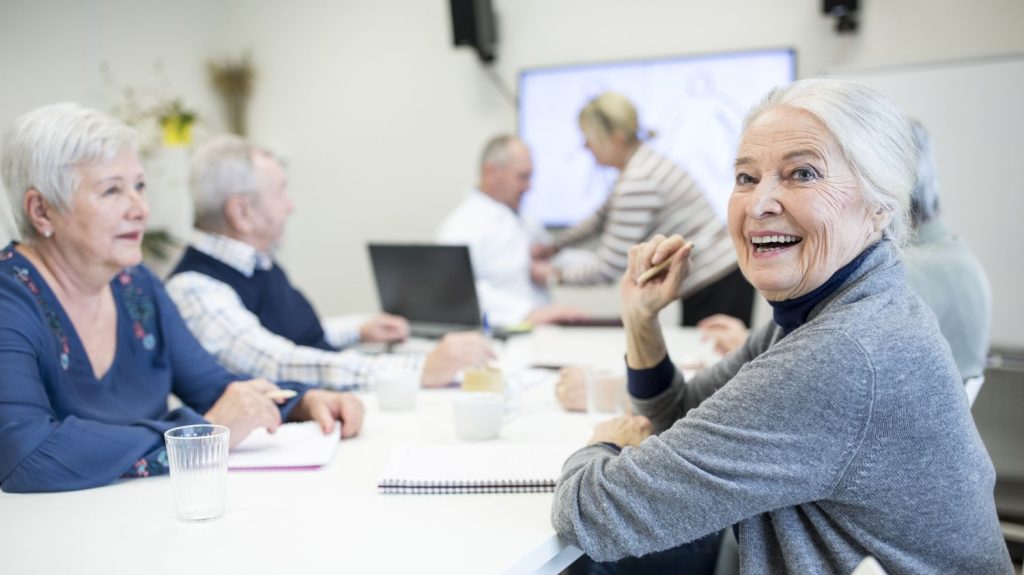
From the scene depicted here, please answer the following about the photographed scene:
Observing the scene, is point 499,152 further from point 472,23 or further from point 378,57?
point 378,57

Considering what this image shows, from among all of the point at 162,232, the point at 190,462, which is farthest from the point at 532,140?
the point at 190,462

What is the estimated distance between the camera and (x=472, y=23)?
14.7ft

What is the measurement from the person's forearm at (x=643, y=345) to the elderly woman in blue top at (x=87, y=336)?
0.54 meters

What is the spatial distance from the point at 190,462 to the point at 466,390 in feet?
2.47

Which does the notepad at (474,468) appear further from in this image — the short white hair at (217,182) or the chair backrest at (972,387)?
the short white hair at (217,182)

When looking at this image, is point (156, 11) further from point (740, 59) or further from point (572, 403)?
point (572, 403)

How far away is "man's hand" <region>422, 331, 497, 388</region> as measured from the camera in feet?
6.99

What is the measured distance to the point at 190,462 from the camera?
1228mm

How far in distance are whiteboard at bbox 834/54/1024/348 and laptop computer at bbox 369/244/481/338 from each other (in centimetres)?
192

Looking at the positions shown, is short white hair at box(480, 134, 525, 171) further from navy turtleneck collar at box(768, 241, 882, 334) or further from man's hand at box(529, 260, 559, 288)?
navy turtleneck collar at box(768, 241, 882, 334)

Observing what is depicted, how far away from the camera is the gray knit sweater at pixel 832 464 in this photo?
1022 millimetres

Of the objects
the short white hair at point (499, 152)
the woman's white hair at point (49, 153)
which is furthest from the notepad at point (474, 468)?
the short white hair at point (499, 152)

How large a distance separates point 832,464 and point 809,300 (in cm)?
24

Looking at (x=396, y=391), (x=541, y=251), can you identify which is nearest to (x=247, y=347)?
(x=396, y=391)
